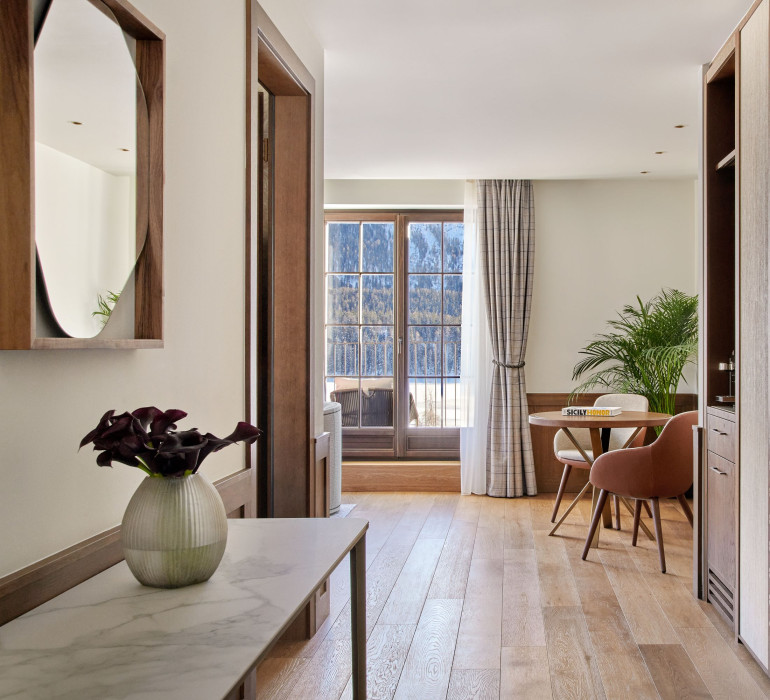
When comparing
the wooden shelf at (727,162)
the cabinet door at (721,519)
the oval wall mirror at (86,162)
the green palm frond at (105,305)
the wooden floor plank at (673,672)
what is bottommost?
the wooden floor plank at (673,672)

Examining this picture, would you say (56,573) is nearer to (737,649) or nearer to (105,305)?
(105,305)

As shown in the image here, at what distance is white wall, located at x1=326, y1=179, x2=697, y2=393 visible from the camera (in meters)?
6.64

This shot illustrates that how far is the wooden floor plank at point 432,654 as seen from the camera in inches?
106

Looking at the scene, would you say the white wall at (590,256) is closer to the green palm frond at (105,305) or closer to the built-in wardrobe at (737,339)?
the built-in wardrobe at (737,339)

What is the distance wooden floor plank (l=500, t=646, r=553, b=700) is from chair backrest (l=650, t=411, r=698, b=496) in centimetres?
157

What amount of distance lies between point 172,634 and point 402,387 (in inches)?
226

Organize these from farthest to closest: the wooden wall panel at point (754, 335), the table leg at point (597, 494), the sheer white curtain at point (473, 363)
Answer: the sheer white curtain at point (473, 363)
the table leg at point (597, 494)
the wooden wall panel at point (754, 335)

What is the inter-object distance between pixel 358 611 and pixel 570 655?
1.44 m

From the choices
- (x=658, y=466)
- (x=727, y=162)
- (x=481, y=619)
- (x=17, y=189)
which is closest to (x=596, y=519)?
(x=658, y=466)

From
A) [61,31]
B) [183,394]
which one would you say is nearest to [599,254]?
[183,394]

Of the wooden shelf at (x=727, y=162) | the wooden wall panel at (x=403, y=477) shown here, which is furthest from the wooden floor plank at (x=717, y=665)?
the wooden wall panel at (x=403, y=477)

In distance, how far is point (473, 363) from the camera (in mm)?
6613

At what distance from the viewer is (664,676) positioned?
2773 mm

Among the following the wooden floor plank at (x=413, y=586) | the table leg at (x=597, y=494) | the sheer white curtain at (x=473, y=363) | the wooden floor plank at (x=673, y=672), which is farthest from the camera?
the sheer white curtain at (x=473, y=363)
